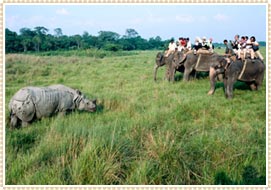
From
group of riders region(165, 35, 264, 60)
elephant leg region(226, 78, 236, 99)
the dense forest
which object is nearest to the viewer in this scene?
elephant leg region(226, 78, 236, 99)

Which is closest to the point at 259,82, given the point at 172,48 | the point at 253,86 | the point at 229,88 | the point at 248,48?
the point at 253,86

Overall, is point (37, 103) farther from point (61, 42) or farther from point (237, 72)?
point (61, 42)

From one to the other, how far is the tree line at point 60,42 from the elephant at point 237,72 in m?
12.9

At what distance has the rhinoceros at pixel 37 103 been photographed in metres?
6.63

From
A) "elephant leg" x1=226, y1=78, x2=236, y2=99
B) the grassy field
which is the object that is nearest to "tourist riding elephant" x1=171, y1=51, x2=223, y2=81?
"elephant leg" x1=226, y1=78, x2=236, y2=99

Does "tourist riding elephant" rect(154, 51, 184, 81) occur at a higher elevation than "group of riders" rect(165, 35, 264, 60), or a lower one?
lower

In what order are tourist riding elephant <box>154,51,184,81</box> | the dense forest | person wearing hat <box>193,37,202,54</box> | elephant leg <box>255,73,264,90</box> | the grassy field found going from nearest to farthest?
the grassy field, elephant leg <box>255,73,264,90</box>, tourist riding elephant <box>154,51,184,81</box>, person wearing hat <box>193,37,202,54</box>, the dense forest

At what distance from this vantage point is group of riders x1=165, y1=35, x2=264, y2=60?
34.4ft

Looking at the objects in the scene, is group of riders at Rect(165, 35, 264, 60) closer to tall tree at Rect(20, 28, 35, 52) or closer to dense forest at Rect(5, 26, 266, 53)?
dense forest at Rect(5, 26, 266, 53)

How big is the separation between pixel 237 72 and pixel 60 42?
33437 millimetres

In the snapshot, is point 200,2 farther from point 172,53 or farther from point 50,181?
point 172,53

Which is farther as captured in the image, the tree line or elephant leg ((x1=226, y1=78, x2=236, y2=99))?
the tree line

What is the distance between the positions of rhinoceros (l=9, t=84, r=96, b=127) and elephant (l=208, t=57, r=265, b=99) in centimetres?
432

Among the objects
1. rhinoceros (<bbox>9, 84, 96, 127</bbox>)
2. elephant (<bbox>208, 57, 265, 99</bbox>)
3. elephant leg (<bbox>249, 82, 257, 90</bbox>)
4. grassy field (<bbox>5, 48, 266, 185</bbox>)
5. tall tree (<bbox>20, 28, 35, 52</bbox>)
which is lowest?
grassy field (<bbox>5, 48, 266, 185</bbox>)
